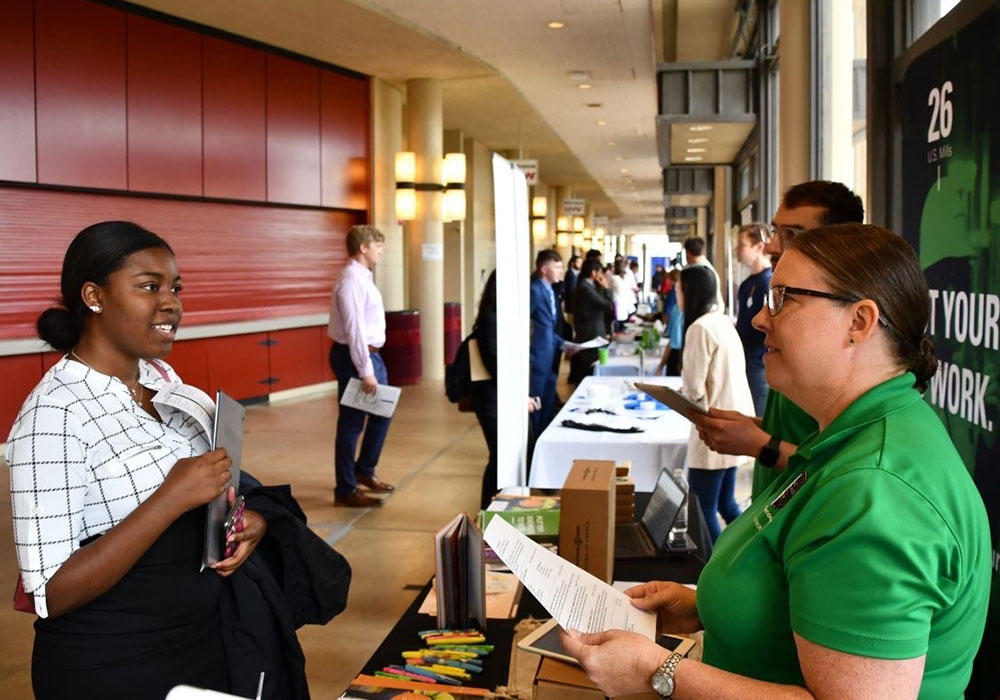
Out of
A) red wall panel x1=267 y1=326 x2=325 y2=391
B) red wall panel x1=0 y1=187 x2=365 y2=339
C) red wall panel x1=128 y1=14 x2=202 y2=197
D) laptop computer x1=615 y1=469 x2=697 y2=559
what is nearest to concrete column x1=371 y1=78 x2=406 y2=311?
red wall panel x1=0 y1=187 x2=365 y2=339

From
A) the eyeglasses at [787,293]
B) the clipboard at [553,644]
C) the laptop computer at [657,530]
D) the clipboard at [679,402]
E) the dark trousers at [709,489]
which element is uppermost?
the eyeglasses at [787,293]

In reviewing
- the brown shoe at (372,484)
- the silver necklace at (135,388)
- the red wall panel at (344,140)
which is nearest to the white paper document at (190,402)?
the silver necklace at (135,388)

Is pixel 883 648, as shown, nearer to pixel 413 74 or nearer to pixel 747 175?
pixel 747 175

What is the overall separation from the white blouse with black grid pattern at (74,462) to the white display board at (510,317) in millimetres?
1281

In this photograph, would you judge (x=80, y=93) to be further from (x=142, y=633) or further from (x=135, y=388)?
(x=142, y=633)

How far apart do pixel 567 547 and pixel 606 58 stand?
740 centimetres

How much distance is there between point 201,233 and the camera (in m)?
9.38

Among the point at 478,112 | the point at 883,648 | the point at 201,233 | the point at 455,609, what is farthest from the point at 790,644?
the point at 478,112

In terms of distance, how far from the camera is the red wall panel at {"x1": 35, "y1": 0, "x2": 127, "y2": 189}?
745cm

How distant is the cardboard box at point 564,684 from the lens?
1541 millimetres

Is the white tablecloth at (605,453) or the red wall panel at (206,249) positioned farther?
the red wall panel at (206,249)

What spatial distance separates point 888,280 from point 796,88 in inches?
191

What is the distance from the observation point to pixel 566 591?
1.58 meters

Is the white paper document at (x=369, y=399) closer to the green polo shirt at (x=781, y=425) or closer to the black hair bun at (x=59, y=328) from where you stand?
the green polo shirt at (x=781, y=425)
